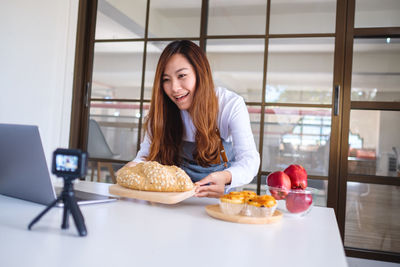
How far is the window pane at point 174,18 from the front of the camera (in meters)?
2.92

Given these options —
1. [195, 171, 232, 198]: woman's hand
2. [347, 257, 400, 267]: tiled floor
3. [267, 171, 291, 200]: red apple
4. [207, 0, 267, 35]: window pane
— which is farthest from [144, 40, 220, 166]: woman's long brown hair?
[347, 257, 400, 267]: tiled floor

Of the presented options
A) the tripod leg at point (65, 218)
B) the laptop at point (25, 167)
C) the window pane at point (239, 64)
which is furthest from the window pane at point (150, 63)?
the tripod leg at point (65, 218)

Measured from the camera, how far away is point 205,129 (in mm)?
1609

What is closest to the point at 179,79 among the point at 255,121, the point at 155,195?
the point at 155,195

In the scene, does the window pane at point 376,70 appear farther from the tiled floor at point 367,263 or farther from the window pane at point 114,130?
the window pane at point 114,130

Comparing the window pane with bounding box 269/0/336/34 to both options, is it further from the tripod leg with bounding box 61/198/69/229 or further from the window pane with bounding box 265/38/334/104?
the tripod leg with bounding box 61/198/69/229

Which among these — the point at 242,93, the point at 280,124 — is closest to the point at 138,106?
the point at 242,93

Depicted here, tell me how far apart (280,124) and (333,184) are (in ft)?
1.88

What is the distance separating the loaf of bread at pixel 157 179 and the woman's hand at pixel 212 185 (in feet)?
0.33

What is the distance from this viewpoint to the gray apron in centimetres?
160

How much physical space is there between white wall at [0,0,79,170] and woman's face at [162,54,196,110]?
3.60 feet

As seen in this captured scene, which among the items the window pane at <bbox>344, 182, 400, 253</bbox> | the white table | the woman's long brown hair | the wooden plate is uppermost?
the woman's long brown hair

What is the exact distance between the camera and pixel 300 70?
2.68 meters

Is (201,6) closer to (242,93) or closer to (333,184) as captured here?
(242,93)
